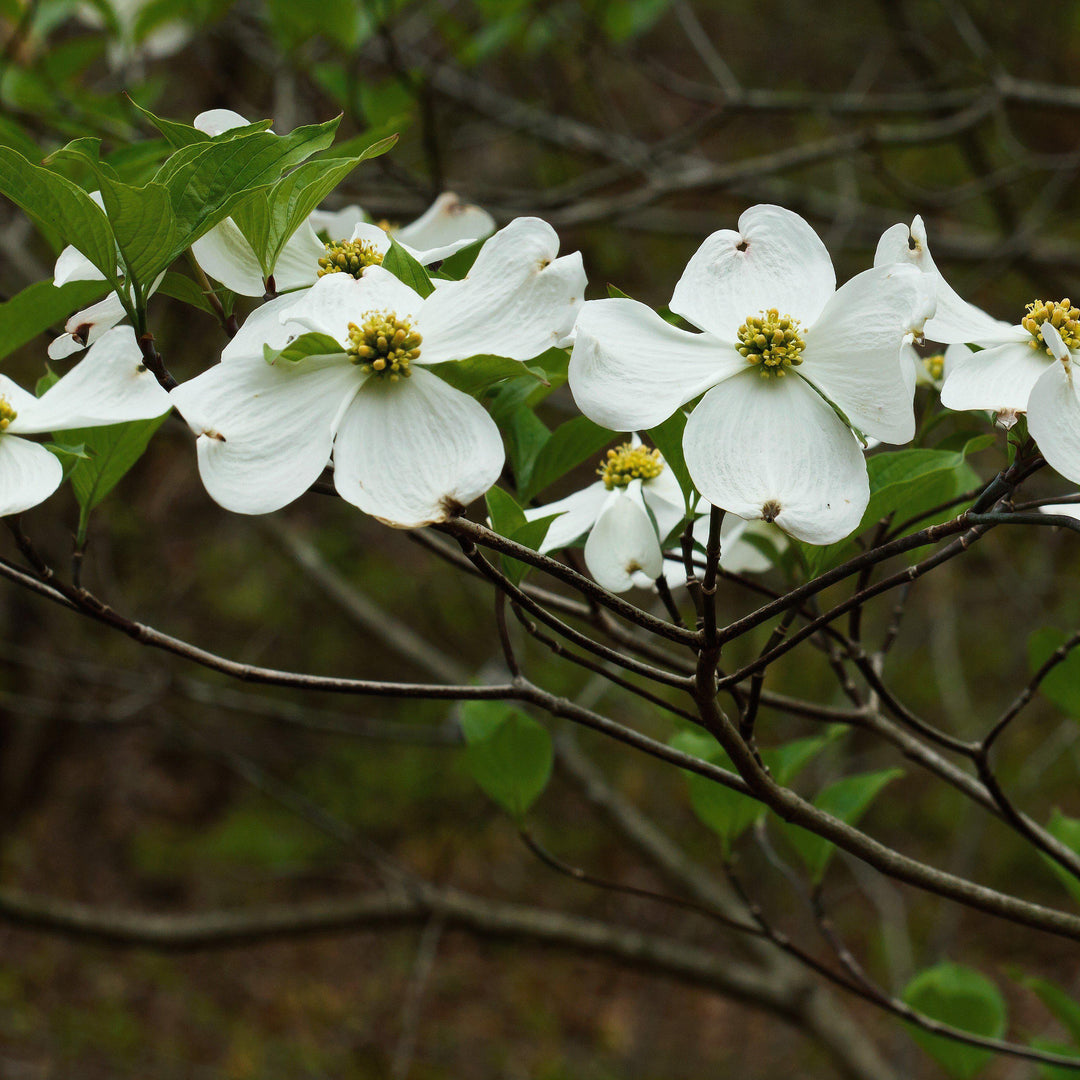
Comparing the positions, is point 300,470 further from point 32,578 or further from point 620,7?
point 620,7

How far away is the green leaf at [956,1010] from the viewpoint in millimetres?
783

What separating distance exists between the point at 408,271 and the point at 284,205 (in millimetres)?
59

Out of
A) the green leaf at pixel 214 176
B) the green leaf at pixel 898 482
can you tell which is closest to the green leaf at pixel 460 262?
the green leaf at pixel 214 176

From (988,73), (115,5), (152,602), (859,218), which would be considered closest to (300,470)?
(115,5)

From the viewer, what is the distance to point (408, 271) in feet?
1.52

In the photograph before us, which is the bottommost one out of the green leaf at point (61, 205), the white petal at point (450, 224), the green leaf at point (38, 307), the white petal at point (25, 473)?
the white petal at point (25, 473)

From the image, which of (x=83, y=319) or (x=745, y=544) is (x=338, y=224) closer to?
(x=83, y=319)

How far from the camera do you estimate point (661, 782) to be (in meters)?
3.05

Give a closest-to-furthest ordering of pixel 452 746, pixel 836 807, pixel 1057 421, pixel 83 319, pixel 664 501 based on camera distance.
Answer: pixel 1057 421 < pixel 83 319 < pixel 664 501 < pixel 836 807 < pixel 452 746

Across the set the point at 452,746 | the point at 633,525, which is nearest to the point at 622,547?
the point at 633,525

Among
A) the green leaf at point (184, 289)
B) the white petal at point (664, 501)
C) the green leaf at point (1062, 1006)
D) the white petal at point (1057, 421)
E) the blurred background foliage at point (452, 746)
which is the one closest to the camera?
the white petal at point (1057, 421)

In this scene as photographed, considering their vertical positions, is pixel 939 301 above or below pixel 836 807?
above

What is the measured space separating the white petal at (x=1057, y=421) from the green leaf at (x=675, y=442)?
0.14 metres

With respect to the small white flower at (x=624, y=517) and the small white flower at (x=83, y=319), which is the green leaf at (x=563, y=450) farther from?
the small white flower at (x=83, y=319)
